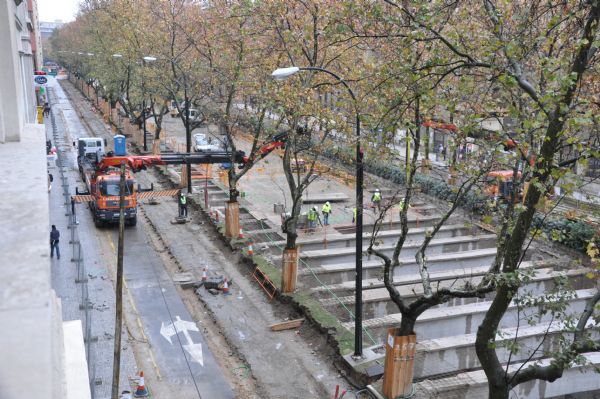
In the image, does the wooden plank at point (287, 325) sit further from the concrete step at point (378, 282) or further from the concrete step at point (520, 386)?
the concrete step at point (520, 386)

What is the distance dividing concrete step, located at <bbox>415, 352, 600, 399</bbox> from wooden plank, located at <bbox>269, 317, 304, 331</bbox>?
190 inches

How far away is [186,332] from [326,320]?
4.15 meters

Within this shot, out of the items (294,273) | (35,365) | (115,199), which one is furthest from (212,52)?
(35,365)

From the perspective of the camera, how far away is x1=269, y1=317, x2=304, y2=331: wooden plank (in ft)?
59.1

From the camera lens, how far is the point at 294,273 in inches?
779

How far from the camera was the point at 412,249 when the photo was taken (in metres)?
24.5

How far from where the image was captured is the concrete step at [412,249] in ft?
76.0

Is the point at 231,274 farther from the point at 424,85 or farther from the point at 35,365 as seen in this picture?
the point at 35,365

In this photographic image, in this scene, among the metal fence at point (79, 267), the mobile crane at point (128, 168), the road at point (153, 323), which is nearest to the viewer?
the metal fence at point (79, 267)

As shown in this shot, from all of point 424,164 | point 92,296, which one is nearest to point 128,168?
point 92,296

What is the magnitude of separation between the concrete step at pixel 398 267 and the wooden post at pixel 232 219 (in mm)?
4115

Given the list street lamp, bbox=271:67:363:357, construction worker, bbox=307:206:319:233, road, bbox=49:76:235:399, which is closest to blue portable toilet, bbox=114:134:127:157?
road, bbox=49:76:235:399

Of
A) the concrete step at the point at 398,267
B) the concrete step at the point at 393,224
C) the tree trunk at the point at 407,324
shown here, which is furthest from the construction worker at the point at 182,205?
the tree trunk at the point at 407,324

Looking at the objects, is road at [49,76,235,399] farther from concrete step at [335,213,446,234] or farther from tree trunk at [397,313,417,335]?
concrete step at [335,213,446,234]
